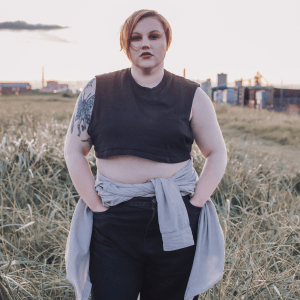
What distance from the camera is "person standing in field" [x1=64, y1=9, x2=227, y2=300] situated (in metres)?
1.53

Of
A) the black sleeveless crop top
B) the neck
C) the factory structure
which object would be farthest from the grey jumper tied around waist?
the factory structure

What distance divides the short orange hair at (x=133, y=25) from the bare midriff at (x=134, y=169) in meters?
0.54

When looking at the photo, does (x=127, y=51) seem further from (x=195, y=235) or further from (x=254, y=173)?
(x=254, y=173)

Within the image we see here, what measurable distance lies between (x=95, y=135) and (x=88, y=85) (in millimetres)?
261

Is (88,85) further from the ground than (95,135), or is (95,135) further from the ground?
(88,85)

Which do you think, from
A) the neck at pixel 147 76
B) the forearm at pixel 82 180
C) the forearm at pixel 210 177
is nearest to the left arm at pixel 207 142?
the forearm at pixel 210 177

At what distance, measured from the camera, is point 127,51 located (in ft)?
5.32

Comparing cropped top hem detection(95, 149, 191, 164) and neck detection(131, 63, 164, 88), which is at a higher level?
neck detection(131, 63, 164, 88)

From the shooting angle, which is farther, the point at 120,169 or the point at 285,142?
the point at 285,142

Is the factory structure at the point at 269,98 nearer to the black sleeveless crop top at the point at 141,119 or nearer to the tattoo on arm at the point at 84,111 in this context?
the black sleeveless crop top at the point at 141,119

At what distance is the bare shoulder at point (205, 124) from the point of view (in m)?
1.63

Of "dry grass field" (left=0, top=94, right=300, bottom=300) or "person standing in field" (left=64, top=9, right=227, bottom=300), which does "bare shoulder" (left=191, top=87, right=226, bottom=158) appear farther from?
"dry grass field" (left=0, top=94, right=300, bottom=300)

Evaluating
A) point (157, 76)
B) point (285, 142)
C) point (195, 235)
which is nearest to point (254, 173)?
point (195, 235)

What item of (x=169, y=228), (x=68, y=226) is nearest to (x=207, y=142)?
(x=169, y=228)
